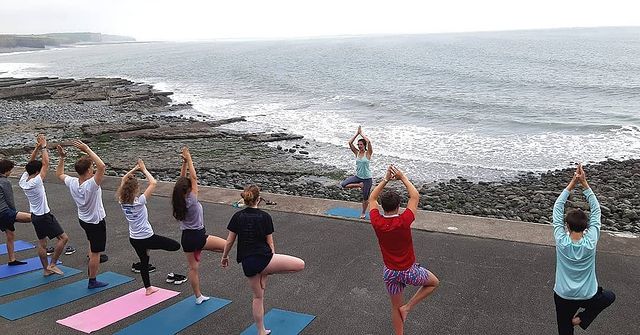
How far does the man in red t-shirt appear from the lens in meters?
5.22

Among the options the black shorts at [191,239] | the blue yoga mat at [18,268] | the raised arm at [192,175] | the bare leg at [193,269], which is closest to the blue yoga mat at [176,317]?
the bare leg at [193,269]

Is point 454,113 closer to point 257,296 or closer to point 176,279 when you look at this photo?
point 176,279

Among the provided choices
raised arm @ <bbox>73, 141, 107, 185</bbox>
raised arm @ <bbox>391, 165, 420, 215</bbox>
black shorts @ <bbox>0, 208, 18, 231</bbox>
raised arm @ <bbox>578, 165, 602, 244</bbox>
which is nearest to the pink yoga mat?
raised arm @ <bbox>73, 141, 107, 185</bbox>

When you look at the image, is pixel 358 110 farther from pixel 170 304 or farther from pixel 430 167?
pixel 170 304

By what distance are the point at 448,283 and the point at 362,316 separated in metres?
1.65

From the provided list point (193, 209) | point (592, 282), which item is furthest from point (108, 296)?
point (592, 282)

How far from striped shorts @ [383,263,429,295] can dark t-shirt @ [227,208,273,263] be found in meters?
1.44

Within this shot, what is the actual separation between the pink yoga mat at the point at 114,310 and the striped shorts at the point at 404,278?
3572mm

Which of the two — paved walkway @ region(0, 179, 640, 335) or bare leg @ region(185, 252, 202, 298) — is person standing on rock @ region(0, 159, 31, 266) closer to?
paved walkway @ region(0, 179, 640, 335)

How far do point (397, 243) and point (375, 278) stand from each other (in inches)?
104

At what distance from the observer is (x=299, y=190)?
57.8 ft

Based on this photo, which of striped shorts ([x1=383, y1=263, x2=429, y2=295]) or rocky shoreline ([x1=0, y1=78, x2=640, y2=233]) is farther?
rocky shoreline ([x1=0, y1=78, x2=640, y2=233])

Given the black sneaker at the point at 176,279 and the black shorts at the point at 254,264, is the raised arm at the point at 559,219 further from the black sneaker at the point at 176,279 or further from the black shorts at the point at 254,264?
the black sneaker at the point at 176,279

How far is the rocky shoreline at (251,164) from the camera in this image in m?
15.9
